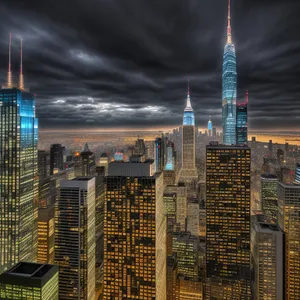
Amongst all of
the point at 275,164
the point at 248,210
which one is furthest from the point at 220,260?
the point at 275,164

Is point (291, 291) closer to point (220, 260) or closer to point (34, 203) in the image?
point (220, 260)

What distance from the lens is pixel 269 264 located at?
38000mm

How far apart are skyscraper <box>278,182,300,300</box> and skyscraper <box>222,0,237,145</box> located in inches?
1293

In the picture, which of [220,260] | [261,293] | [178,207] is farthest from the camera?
[178,207]

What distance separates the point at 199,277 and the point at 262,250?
45.8 feet

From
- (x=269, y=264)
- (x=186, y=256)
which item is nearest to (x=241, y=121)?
(x=186, y=256)

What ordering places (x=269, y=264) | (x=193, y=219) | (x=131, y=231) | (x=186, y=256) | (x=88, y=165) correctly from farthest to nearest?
(x=193, y=219) → (x=88, y=165) → (x=186, y=256) → (x=269, y=264) → (x=131, y=231)

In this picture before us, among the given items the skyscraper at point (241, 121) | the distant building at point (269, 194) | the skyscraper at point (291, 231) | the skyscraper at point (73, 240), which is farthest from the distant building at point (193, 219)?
the skyscraper at point (73, 240)

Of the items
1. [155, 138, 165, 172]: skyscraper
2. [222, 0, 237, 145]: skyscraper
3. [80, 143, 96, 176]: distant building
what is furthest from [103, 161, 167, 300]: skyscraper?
[155, 138, 165, 172]: skyscraper

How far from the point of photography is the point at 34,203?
Result: 151 ft

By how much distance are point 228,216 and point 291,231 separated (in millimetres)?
9297

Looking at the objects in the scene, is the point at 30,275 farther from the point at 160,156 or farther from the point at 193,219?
the point at 160,156

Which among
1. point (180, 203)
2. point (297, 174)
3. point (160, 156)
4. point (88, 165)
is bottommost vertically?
point (180, 203)

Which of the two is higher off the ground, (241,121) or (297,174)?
(241,121)
